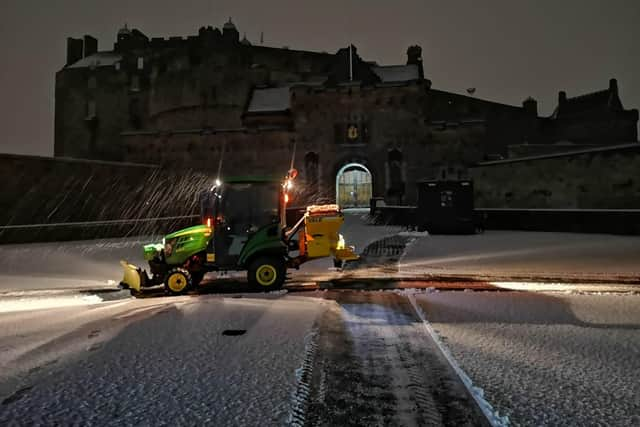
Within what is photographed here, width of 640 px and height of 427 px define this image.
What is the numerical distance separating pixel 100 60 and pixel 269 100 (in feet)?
98.2

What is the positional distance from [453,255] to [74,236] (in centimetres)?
1557

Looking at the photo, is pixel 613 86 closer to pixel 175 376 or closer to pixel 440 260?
pixel 440 260

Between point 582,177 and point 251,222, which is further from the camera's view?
point 582,177

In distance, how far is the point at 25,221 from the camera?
17750mm

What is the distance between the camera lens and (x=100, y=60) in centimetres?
5734

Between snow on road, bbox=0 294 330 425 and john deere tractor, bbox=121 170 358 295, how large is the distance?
2241 millimetres

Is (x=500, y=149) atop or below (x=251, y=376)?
atop

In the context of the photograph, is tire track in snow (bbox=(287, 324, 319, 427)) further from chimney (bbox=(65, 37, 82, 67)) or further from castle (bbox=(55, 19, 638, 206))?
chimney (bbox=(65, 37, 82, 67))

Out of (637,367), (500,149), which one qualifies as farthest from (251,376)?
(500,149)

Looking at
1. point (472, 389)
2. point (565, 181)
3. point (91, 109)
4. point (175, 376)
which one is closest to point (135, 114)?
point (91, 109)

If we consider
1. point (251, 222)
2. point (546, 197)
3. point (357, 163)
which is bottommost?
point (251, 222)

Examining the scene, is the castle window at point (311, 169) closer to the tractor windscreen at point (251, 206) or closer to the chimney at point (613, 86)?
the tractor windscreen at point (251, 206)

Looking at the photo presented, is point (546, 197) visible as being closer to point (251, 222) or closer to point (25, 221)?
point (251, 222)

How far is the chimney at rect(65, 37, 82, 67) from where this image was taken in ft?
198
